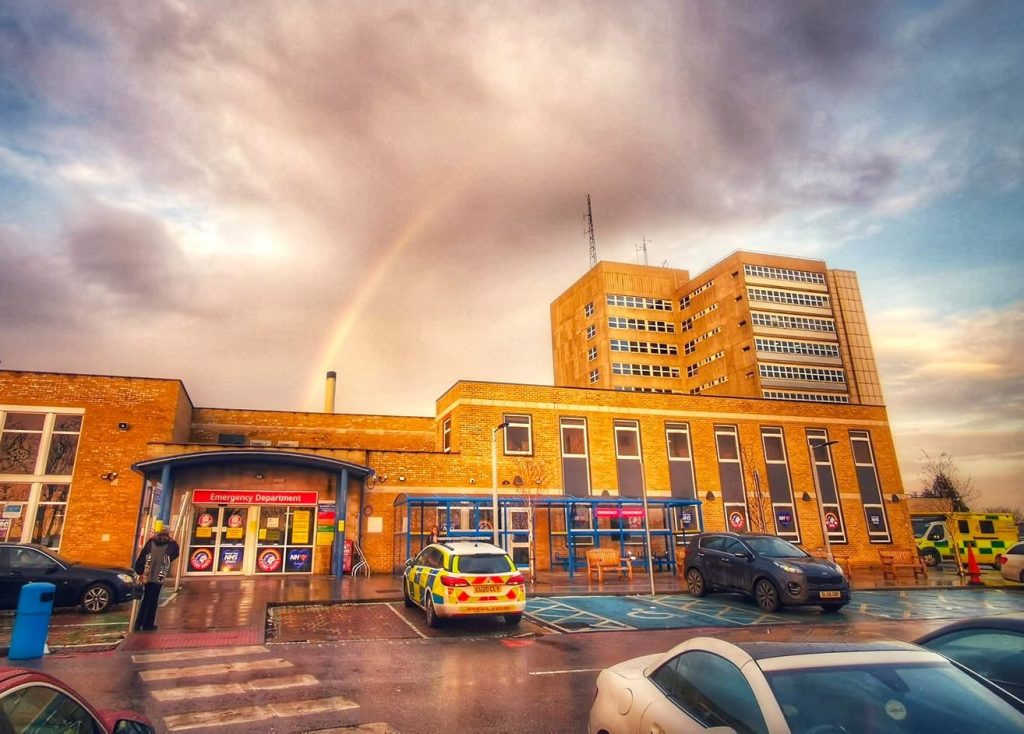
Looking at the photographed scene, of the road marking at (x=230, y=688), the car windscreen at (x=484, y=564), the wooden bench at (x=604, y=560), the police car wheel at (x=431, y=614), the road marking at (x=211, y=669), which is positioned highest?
the car windscreen at (x=484, y=564)

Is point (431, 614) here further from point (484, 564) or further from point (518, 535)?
point (518, 535)

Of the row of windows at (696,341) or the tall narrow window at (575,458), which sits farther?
the row of windows at (696,341)

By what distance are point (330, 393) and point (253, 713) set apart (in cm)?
3012

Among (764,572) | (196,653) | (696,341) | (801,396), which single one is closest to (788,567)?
(764,572)

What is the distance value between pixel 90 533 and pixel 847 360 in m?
83.6

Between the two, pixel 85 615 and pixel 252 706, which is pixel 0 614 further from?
pixel 252 706

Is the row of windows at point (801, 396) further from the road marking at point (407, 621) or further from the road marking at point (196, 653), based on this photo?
the road marking at point (196, 653)

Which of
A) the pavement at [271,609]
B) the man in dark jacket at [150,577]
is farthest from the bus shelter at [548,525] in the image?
the man in dark jacket at [150,577]

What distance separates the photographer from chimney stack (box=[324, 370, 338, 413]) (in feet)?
115

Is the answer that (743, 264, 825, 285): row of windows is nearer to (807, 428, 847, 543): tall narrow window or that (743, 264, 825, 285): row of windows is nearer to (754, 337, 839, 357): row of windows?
(754, 337, 839, 357): row of windows

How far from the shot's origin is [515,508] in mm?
25500

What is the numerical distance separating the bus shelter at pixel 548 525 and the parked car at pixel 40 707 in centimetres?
1888

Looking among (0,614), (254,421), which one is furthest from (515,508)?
(0,614)

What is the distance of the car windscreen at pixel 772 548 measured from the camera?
15212 mm
